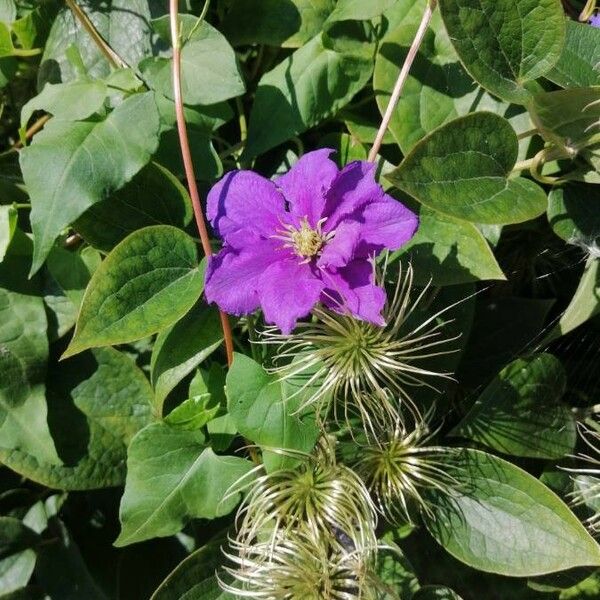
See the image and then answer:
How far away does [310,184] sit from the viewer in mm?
668

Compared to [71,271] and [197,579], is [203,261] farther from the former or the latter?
[197,579]

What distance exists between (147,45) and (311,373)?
1.31 ft

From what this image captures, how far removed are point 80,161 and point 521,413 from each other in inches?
19.8

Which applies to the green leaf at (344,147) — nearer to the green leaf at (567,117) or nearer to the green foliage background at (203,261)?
the green foliage background at (203,261)

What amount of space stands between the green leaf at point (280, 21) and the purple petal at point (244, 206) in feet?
0.71

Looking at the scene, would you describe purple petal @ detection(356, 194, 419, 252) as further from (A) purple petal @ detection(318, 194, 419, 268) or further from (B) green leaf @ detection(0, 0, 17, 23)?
Answer: (B) green leaf @ detection(0, 0, 17, 23)

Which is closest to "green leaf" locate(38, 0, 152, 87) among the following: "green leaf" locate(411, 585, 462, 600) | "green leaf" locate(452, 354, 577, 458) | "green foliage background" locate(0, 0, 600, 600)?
"green foliage background" locate(0, 0, 600, 600)

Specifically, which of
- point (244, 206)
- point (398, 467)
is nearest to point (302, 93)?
point (244, 206)

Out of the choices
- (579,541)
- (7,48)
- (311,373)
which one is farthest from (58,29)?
(579,541)

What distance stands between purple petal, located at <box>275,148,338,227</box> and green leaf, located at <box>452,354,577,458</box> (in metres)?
0.28

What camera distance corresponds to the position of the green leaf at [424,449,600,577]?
746 mm

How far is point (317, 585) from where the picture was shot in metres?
0.72

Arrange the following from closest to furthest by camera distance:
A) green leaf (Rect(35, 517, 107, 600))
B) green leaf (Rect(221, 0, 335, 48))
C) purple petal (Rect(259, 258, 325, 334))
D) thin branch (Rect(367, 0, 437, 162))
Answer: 1. purple petal (Rect(259, 258, 325, 334))
2. thin branch (Rect(367, 0, 437, 162))
3. green leaf (Rect(221, 0, 335, 48))
4. green leaf (Rect(35, 517, 107, 600))

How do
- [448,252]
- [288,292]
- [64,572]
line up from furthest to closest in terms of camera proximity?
[64,572] < [448,252] < [288,292]
